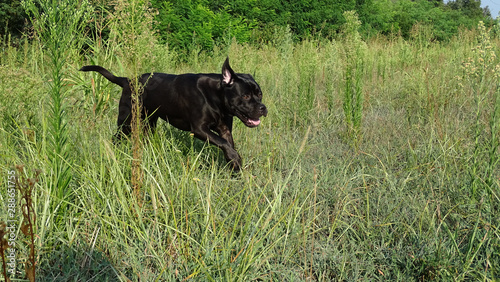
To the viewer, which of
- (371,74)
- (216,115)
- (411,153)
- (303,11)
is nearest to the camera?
(411,153)

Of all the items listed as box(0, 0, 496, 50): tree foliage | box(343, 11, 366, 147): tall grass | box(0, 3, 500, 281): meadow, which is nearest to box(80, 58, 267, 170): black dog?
box(0, 3, 500, 281): meadow

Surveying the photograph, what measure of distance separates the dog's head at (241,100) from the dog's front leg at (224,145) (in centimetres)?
29

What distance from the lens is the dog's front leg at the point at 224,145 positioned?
3496 millimetres

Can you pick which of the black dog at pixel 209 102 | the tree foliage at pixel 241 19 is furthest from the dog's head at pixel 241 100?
the tree foliage at pixel 241 19

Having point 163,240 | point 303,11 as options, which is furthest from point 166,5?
point 163,240

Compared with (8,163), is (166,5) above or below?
above

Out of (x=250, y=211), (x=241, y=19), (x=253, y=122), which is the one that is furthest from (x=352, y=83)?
(x=241, y=19)

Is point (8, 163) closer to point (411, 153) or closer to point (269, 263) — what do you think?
point (269, 263)

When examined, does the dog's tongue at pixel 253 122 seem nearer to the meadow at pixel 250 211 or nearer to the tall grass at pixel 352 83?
the meadow at pixel 250 211

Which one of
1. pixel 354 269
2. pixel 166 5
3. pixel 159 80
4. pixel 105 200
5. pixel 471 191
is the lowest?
pixel 354 269

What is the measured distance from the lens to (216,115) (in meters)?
3.90

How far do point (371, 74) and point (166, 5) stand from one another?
6.25 metres

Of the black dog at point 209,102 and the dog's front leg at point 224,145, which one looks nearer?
the dog's front leg at point 224,145

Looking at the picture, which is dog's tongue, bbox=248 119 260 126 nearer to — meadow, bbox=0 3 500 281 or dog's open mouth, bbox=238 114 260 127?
dog's open mouth, bbox=238 114 260 127
